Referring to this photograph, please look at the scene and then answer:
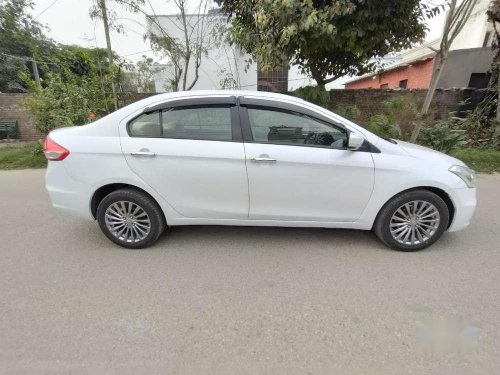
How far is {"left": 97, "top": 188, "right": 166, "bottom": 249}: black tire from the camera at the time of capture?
10.4 ft

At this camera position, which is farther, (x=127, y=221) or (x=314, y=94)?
(x=314, y=94)

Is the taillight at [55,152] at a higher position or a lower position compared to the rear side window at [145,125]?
lower

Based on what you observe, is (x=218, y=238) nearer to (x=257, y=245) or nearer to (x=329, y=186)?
(x=257, y=245)

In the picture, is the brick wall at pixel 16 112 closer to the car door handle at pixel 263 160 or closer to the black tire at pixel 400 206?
the car door handle at pixel 263 160

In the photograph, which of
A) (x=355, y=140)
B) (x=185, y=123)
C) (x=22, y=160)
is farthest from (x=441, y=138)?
(x=22, y=160)

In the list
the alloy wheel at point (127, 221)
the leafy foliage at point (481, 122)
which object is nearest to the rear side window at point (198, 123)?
the alloy wheel at point (127, 221)

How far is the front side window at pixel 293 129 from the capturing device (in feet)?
10.0

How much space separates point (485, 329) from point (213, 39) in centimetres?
960

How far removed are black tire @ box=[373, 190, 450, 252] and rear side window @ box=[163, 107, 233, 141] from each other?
1831mm

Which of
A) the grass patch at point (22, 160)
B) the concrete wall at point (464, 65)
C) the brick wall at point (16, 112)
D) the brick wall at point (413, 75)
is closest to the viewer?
the grass patch at point (22, 160)

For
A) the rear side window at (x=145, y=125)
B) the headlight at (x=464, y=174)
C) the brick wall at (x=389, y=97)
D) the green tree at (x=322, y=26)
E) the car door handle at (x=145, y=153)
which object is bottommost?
the headlight at (x=464, y=174)

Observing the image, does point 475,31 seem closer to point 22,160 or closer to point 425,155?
point 425,155

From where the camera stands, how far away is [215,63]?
43.1ft

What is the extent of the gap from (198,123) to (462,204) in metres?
2.83
